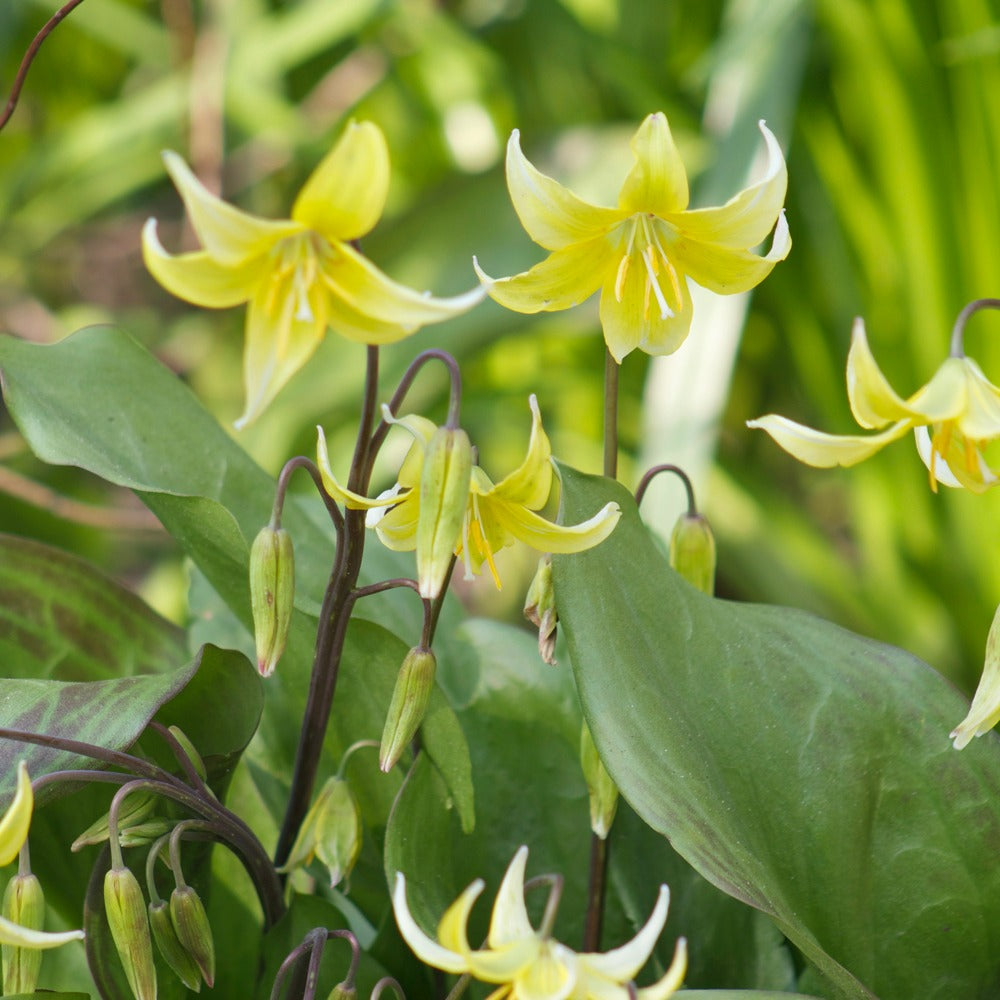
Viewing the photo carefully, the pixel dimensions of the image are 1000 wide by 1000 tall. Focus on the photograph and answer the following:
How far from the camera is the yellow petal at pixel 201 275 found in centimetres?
50

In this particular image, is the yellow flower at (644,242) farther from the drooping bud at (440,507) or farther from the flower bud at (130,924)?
the flower bud at (130,924)

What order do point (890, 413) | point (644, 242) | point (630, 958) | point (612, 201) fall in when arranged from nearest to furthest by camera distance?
point (630, 958) → point (890, 413) → point (644, 242) → point (612, 201)

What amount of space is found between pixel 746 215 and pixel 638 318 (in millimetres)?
114

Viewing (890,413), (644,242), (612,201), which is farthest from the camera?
(612,201)

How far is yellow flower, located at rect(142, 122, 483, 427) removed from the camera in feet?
1.59

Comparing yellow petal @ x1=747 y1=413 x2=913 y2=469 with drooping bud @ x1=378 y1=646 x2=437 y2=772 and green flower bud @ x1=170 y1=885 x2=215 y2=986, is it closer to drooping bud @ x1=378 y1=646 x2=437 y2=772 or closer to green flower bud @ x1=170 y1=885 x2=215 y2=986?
drooping bud @ x1=378 y1=646 x2=437 y2=772

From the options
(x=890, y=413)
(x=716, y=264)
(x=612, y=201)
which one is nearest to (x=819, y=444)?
(x=890, y=413)

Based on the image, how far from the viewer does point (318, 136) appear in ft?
7.68

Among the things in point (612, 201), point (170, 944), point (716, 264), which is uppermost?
point (612, 201)

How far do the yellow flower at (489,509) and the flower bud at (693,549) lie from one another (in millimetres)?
105

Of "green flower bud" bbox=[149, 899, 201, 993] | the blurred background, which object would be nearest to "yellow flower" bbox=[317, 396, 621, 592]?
"green flower bud" bbox=[149, 899, 201, 993]

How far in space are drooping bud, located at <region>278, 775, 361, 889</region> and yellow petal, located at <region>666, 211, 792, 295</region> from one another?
0.35 m

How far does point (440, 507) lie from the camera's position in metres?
0.57

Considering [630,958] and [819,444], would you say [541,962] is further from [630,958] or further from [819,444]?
[819,444]
